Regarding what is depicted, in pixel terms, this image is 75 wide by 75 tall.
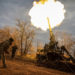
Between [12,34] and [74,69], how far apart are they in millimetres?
29487

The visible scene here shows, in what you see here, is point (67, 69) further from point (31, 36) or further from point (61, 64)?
point (31, 36)

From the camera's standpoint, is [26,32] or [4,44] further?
[26,32]

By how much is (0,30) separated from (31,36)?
13.6 m

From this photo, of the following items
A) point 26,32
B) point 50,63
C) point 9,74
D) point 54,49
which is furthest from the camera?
point 26,32

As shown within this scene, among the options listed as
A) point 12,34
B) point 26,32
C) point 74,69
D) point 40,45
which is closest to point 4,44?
point 74,69

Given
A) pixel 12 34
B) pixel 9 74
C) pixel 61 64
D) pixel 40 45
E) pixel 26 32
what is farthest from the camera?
pixel 40 45

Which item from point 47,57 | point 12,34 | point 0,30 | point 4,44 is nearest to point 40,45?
point 12,34

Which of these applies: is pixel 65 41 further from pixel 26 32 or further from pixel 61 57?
pixel 61 57

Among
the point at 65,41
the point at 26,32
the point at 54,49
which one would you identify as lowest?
the point at 54,49

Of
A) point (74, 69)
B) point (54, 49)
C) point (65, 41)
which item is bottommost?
point (74, 69)

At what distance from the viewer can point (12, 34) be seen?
120 ft

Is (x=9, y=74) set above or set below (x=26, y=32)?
below

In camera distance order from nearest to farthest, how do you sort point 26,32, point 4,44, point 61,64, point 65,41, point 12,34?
point 4,44 < point 61,64 < point 26,32 < point 12,34 < point 65,41

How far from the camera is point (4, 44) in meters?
7.50
